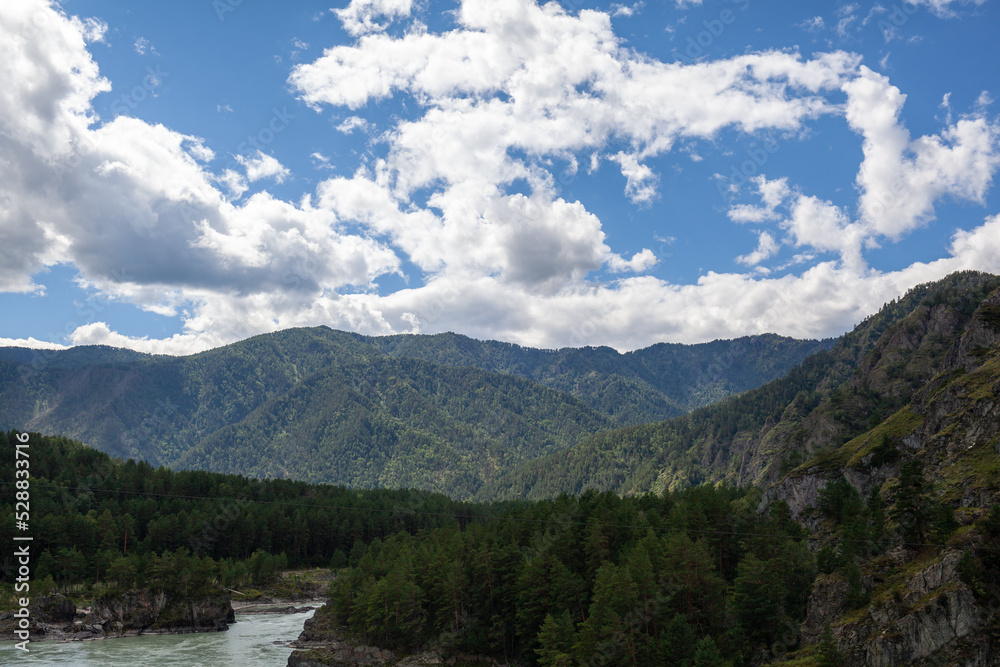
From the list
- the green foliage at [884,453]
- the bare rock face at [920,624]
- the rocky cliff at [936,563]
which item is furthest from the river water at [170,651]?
the green foliage at [884,453]

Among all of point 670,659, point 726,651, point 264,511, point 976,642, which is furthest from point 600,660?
point 264,511

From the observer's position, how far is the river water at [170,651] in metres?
90.8

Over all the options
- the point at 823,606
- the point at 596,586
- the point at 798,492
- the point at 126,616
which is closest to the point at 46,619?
the point at 126,616

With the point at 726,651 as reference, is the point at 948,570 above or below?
above

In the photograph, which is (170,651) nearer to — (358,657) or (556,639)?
(358,657)

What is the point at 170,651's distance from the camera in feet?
332

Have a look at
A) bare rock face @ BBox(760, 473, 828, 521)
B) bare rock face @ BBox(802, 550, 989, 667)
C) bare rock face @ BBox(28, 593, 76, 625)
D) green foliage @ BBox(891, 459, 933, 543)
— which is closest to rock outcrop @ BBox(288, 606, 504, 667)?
bare rock face @ BBox(802, 550, 989, 667)

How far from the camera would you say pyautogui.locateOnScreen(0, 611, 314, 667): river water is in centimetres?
9075

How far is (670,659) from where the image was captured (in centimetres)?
5747

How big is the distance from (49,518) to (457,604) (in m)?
116

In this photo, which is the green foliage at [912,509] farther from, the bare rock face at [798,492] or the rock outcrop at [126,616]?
the rock outcrop at [126,616]

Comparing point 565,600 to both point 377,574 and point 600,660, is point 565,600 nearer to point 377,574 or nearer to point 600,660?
point 600,660

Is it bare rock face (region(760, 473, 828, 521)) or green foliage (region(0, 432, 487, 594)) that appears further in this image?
green foliage (region(0, 432, 487, 594))

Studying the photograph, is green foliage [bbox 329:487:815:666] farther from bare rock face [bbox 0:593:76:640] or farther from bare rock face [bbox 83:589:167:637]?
bare rock face [bbox 0:593:76:640]
